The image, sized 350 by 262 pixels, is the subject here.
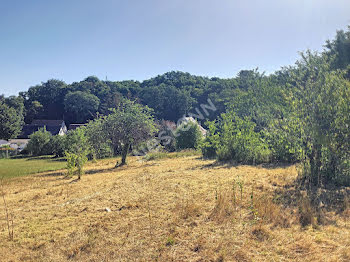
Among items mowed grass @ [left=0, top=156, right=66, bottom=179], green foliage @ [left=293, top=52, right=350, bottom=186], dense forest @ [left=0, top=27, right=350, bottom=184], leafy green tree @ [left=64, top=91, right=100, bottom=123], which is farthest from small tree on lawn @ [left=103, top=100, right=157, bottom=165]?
leafy green tree @ [left=64, top=91, right=100, bottom=123]

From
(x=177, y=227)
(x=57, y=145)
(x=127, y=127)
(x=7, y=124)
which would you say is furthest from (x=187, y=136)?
(x=7, y=124)

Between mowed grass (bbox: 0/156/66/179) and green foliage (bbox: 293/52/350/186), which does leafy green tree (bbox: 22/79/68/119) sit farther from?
green foliage (bbox: 293/52/350/186)

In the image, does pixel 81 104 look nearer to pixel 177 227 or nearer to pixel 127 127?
pixel 127 127

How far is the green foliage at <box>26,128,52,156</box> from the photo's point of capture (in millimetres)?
26766

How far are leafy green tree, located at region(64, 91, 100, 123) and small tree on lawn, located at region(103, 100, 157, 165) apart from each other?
1596 inches

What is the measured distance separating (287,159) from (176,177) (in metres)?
5.05

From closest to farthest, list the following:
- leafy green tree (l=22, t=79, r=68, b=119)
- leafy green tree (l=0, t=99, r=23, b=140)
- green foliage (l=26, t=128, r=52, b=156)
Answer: green foliage (l=26, t=128, r=52, b=156) → leafy green tree (l=0, t=99, r=23, b=140) → leafy green tree (l=22, t=79, r=68, b=119)

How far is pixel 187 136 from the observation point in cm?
2095

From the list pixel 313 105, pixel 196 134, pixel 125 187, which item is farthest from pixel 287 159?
Result: pixel 196 134

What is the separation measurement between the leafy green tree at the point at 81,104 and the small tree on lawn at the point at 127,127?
4054 centimetres

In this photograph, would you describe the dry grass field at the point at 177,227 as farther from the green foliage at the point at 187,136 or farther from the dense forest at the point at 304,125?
the green foliage at the point at 187,136

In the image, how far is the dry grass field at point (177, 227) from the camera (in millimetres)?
3359

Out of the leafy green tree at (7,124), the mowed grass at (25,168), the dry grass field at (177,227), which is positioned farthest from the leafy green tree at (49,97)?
Answer: the dry grass field at (177,227)

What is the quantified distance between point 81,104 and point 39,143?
1026 inches
